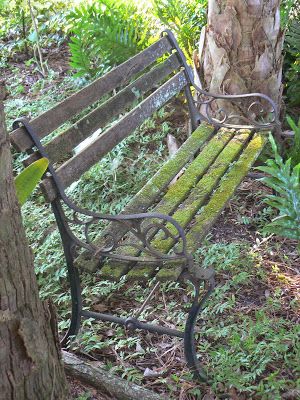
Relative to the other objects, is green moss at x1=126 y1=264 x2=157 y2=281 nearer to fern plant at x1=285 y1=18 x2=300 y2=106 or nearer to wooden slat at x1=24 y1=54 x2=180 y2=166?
wooden slat at x1=24 y1=54 x2=180 y2=166

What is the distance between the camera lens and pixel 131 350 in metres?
2.69

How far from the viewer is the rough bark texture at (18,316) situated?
1547mm

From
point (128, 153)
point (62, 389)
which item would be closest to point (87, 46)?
point (128, 153)

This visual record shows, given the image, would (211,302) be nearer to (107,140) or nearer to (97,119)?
(107,140)

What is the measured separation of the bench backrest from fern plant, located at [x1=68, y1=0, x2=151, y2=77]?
3.26ft

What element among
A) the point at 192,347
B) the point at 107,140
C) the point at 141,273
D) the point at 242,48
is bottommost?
the point at 192,347

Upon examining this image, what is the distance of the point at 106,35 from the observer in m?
4.28

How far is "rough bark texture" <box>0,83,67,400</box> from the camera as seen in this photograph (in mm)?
1547

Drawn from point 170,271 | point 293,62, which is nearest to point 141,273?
Result: point 170,271

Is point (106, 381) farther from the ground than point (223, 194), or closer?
closer

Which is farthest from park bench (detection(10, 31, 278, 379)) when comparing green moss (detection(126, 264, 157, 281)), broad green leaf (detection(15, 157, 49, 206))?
broad green leaf (detection(15, 157, 49, 206))

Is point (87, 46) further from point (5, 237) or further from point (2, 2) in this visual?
point (5, 237)

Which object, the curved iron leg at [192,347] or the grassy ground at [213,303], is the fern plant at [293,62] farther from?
the curved iron leg at [192,347]

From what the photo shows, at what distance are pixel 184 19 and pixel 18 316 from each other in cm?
339
